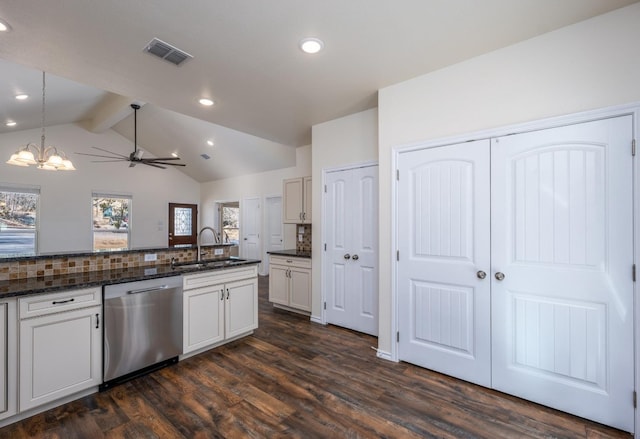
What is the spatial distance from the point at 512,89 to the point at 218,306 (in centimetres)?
330

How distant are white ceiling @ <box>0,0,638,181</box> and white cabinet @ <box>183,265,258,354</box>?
1.90 meters

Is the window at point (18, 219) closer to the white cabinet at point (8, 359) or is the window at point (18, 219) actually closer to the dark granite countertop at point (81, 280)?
the dark granite countertop at point (81, 280)

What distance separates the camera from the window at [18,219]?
5676 millimetres

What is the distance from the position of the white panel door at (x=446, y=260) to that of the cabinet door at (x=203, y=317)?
6.09 feet

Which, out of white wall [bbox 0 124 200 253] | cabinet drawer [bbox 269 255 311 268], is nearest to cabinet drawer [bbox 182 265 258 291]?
cabinet drawer [bbox 269 255 311 268]

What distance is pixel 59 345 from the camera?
2.05 m

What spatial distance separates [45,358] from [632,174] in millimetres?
4022

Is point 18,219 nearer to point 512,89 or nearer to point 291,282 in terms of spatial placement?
point 291,282

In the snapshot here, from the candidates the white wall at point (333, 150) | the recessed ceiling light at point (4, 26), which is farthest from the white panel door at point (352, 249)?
the recessed ceiling light at point (4, 26)

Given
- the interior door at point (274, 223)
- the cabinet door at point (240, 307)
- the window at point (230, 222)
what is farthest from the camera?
the window at point (230, 222)

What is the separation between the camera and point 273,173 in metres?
7.20

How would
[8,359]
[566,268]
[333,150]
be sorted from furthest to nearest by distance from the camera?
[333,150] → [566,268] → [8,359]

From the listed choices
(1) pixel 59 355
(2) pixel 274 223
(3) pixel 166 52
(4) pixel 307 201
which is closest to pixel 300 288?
(4) pixel 307 201

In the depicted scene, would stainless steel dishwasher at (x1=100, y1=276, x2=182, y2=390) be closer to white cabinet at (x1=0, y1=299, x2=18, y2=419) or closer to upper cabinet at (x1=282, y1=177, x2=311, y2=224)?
white cabinet at (x1=0, y1=299, x2=18, y2=419)
